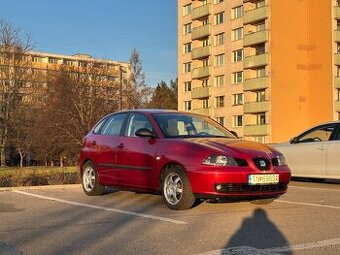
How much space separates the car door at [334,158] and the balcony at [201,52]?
60.9 meters

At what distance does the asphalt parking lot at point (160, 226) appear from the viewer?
18.7 ft

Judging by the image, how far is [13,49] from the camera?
61.2m

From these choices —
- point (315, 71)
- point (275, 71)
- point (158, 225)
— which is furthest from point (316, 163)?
point (315, 71)

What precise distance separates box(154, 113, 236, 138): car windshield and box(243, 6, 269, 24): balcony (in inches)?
2209

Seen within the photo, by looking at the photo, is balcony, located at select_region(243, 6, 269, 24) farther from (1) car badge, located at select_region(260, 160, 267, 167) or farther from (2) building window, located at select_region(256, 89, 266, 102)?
(1) car badge, located at select_region(260, 160, 267, 167)

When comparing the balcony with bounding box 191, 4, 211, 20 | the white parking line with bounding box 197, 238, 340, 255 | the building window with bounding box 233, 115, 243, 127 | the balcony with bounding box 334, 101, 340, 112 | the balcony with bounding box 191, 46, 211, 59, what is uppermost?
the balcony with bounding box 191, 4, 211, 20

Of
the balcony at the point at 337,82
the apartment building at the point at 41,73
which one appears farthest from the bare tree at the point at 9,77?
the balcony at the point at 337,82

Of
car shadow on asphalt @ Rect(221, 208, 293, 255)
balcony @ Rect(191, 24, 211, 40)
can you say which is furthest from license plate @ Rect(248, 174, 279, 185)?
balcony @ Rect(191, 24, 211, 40)

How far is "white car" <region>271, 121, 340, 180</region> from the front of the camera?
13.3 metres

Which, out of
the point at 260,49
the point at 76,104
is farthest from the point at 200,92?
the point at 76,104

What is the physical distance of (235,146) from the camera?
832 centimetres

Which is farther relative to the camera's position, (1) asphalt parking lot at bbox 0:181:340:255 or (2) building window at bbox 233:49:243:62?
(2) building window at bbox 233:49:243:62

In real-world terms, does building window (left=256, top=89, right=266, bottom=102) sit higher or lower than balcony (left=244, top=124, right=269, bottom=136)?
higher

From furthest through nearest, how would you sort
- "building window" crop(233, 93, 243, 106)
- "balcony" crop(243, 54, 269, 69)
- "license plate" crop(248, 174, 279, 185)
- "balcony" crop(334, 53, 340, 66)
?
"building window" crop(233, 93, 243, 106) < "balcony" crop(334, 53, 340, 66) < "balcony" crop(243, 54, 269, 69) < "license plate" crop(248, 174, 279, 185)
